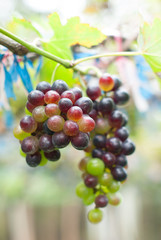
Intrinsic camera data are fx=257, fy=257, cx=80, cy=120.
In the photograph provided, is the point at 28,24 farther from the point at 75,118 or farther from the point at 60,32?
the point at 75,118

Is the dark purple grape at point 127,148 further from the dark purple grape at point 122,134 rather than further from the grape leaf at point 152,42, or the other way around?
the grape leaf at point 152,42

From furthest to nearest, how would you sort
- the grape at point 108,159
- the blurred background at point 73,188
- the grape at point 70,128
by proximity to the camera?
the blurred background at point 73,188
the grape at point 108,159
the grape at point 70,128

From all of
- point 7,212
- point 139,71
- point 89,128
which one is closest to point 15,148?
point 139,71

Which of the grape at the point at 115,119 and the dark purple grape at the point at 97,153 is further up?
the grape at the point at 115,119

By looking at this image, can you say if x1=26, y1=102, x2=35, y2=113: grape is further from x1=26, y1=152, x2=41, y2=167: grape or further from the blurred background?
the blurred background

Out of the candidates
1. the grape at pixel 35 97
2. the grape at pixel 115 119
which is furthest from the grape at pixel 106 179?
the grape at pixel 35 97

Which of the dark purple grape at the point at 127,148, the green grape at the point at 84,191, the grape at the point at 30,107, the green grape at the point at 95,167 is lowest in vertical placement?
the green grape at the point at 84,191

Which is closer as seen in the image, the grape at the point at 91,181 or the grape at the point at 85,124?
the grape at the point at 85,124

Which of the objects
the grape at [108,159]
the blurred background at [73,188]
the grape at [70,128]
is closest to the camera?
the grape at [70,128]
